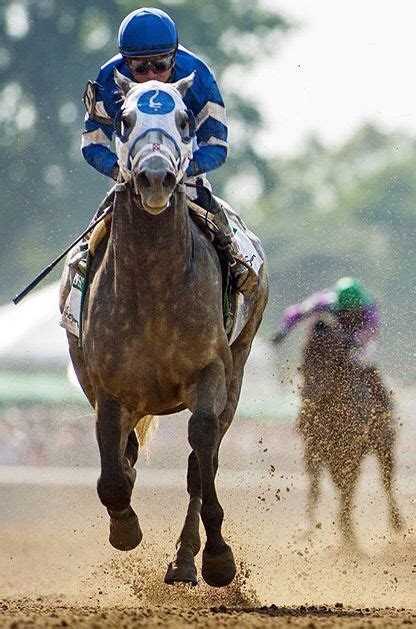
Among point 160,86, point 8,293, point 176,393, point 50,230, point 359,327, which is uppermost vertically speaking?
point 50,230

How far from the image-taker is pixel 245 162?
37.8 metres

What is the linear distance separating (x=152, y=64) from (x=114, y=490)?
2.14 m

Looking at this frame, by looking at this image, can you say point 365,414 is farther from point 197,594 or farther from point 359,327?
point 197,594

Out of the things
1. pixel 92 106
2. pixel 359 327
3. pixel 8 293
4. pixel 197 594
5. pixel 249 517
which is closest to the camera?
pixel 92 106

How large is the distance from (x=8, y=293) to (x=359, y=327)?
17.7 metres

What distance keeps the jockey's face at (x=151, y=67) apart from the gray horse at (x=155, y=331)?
447 mm

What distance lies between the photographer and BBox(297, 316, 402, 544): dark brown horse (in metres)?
12.1

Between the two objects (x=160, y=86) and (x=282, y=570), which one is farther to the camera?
(x=282, y=570)

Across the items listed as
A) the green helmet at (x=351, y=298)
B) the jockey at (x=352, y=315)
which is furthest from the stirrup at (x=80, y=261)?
the green helmet at (x=351, y=298)

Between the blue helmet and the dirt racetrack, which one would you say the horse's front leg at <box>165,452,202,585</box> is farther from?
the blue helmet

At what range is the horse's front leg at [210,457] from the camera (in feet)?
26.0

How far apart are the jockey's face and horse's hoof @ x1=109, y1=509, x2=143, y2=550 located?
86.4 inches

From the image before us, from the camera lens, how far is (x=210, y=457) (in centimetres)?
795

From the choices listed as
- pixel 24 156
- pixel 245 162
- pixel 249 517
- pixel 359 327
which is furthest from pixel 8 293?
pixel 359 327
